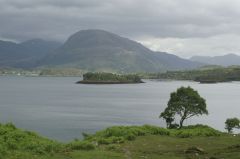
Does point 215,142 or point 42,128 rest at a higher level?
point 215,142

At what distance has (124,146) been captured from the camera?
133 ft

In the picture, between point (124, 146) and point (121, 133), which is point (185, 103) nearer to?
point (121, 133)

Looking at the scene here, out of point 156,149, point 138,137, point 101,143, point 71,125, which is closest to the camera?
point 156,149

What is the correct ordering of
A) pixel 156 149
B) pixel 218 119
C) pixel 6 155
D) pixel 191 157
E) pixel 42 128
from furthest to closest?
pixel 218 119, pixel 42 128, pixel 156 149, pixel 191 157, pixel 6 155

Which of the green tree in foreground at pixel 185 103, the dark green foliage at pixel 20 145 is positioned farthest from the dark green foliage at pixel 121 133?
the green tree in foreground at pixel 185 103

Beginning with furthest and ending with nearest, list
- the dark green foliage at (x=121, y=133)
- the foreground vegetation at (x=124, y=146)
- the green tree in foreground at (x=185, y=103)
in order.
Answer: the green tree in foreground at (x=185, y=103)
the dark green foliage at (x=121, y=133)
the foreground vegetation at (x=124, y=146)

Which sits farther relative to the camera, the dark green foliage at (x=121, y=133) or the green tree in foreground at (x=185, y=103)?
the green tree in foreground at (x=185, y=103)

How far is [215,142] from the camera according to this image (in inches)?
1732

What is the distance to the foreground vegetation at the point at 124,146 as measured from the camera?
3341cm

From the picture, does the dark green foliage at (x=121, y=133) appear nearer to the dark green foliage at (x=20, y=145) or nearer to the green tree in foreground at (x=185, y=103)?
the dark green foliage at (x=20, y=145)

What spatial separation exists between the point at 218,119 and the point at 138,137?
104 meters

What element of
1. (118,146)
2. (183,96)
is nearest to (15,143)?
(118,146)

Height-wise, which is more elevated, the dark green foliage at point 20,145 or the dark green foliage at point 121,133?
the dark green foliage at point 20,145

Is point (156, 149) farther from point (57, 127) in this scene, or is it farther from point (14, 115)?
point (14, 115)
